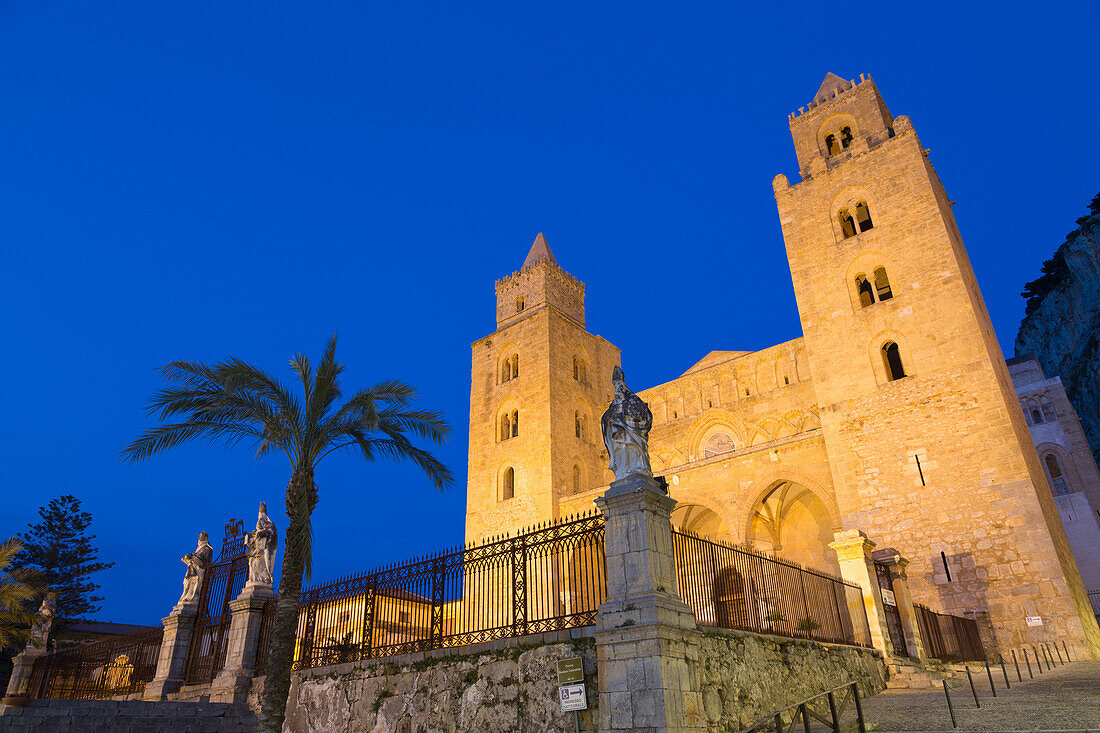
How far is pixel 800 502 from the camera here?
23391 millimetres

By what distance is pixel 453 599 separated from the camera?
9477mm

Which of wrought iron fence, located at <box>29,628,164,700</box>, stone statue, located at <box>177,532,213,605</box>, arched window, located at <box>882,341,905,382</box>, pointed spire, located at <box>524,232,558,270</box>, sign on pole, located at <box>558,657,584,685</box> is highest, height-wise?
pointed spire, located at <box>524,232,558,270</box>

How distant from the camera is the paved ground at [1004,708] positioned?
7.15 meters

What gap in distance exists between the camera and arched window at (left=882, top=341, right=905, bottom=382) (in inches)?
790

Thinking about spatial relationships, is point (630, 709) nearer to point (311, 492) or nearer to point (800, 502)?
point (311, 492)

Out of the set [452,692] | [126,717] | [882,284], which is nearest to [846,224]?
[882,284]

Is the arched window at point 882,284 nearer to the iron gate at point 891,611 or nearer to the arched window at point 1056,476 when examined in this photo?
the iron gate at point 891,611

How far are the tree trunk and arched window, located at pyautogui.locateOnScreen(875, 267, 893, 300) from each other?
1779 cm

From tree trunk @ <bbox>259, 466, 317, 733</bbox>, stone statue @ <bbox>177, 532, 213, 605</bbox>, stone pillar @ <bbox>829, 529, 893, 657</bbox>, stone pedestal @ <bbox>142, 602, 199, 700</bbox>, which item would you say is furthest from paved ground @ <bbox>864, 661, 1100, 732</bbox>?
stone statue @ <bbox>177, 532, 213, 605</bbox>

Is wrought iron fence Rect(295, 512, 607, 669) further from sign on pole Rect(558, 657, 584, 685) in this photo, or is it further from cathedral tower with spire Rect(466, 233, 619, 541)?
cathedral tower with spire Rect(466, 233, 619, 541)

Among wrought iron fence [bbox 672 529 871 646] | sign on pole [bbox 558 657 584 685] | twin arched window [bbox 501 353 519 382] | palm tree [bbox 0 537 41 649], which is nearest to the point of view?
sign on pole [bbox 558 657 584 685]

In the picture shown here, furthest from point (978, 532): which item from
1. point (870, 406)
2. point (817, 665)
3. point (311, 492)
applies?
point (311, 492)

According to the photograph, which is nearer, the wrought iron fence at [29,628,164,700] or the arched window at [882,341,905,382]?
the wrought iron fence at [29,628,164,700]

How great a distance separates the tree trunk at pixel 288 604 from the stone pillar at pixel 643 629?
15.5 feet
